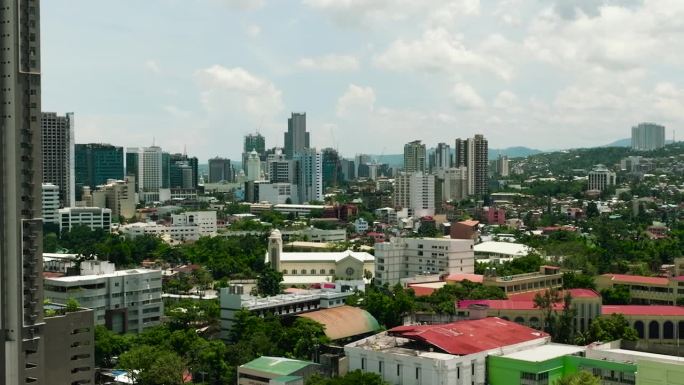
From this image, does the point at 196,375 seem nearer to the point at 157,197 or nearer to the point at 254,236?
the point at 254,236

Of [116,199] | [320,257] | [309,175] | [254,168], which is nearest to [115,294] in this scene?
[320,257]

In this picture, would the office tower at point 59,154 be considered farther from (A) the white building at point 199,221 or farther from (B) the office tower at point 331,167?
(B) the office tower at point 331,167

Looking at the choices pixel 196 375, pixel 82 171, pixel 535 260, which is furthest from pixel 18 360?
pixel 82 171

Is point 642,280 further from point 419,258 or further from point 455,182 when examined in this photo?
point 455,182

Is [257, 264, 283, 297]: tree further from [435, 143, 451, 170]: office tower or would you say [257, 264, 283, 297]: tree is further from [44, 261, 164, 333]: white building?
[435, 143, 451, 170]: office tower

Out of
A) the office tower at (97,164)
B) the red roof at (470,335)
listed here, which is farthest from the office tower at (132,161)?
the red roof at (470,335)

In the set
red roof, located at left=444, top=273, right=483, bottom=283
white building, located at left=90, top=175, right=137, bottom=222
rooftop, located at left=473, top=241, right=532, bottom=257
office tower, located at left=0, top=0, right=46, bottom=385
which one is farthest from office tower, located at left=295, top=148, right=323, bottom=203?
office tower, located at left=0, top=0, right=46, bottom=385

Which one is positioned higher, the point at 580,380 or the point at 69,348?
the point at 69,348
